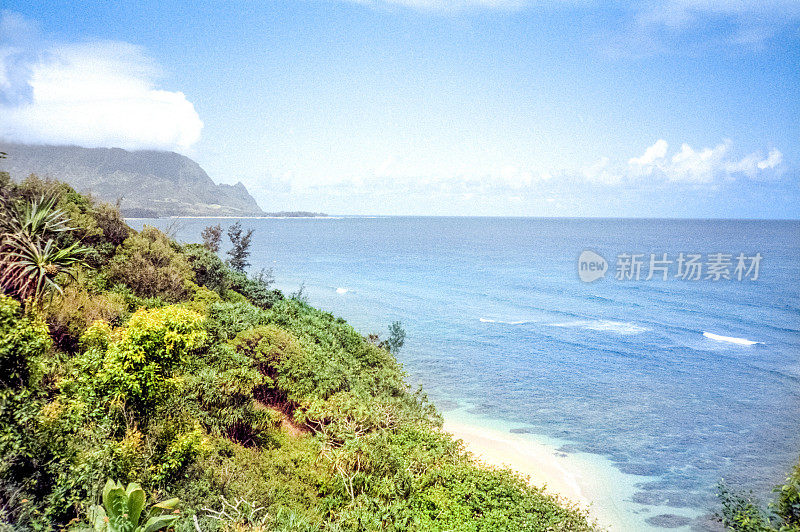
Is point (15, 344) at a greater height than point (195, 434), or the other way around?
point (15, 344)

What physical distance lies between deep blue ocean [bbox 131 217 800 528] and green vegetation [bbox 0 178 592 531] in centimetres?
1119

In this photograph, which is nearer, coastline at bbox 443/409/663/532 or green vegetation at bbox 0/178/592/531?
green vegetation at bbox 0/178/592/531

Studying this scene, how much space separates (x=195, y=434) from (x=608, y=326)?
139ft

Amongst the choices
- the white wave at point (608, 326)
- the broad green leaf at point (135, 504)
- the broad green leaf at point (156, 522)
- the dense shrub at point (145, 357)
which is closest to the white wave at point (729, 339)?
the white wave at point (608, 326)

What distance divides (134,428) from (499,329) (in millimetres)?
36899

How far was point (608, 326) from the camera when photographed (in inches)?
1730

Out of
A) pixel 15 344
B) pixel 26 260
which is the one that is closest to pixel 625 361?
pixel 26 260

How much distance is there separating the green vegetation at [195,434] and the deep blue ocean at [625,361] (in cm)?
1119

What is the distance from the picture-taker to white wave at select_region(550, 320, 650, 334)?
4254 centimetres

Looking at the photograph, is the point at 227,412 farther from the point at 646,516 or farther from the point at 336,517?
the point at 646,516

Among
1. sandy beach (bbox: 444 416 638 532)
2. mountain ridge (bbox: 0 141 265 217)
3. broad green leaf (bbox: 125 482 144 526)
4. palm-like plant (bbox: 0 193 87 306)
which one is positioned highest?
mountain ridge (bbox: 0 141 265 217)

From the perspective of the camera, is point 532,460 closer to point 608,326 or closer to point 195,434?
point 195,434

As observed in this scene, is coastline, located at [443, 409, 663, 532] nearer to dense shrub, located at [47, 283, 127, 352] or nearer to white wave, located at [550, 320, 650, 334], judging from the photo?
dense shrub, located at [47, 283, 127, 352]

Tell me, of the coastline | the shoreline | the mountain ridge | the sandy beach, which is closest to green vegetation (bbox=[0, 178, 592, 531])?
the shoreline
